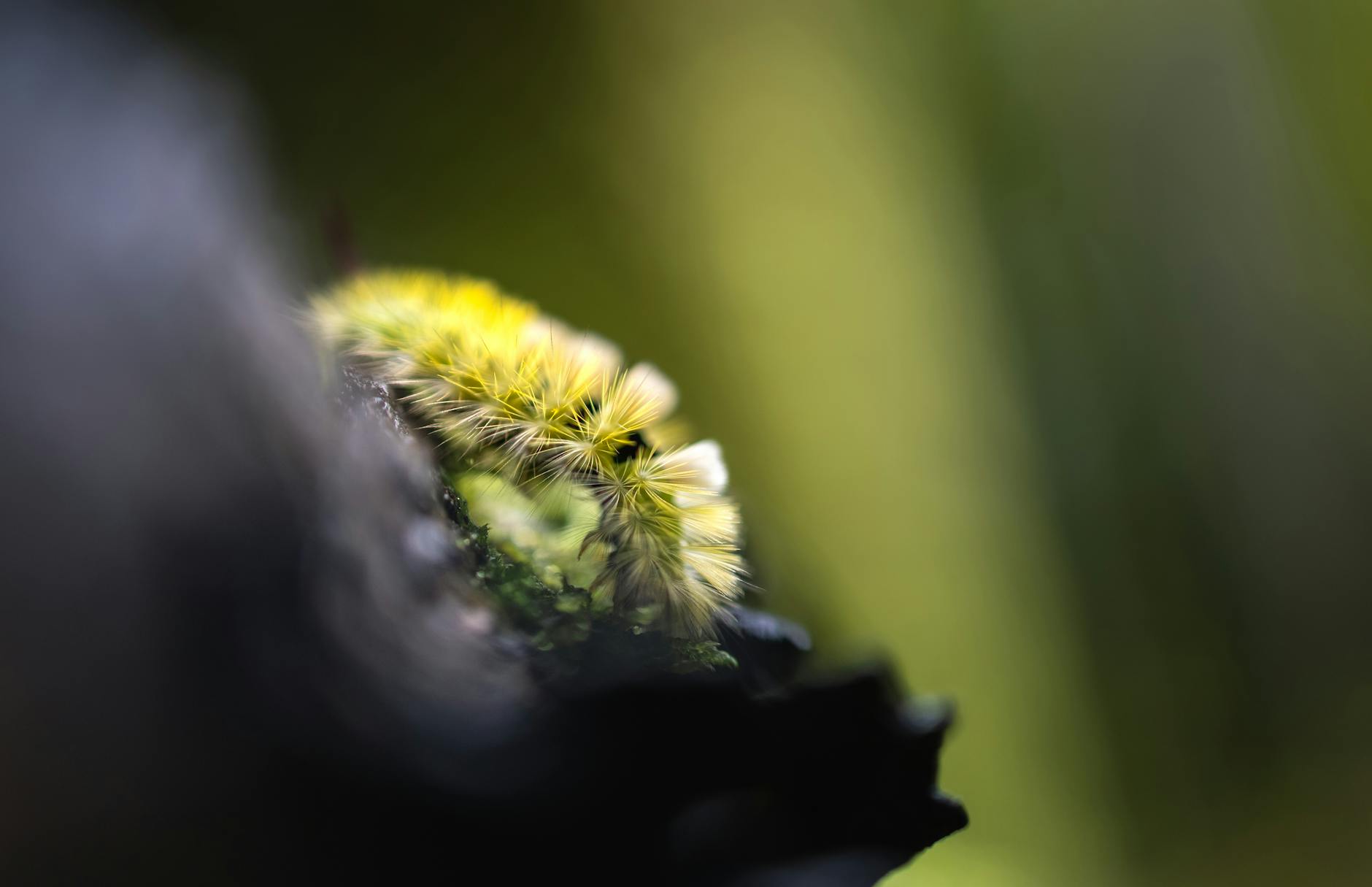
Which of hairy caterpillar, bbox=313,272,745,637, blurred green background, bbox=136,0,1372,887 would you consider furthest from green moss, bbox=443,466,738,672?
blurred green background, bbox=136,0,1372,887

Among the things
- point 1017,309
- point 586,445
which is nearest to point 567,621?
point 586,445

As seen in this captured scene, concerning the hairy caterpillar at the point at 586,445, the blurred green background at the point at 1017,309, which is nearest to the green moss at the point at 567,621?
the hairy caterpillar at the point at 586,445

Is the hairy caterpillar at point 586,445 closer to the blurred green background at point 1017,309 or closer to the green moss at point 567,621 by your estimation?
the green moss at point 567,621

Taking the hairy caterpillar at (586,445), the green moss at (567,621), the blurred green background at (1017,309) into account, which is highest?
the blurred green background at (1017,309)

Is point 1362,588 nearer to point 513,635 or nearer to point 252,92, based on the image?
point 513,635

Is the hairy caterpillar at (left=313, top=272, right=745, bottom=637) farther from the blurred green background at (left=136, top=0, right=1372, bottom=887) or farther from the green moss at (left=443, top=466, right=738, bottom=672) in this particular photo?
the blurred green background at (left=136, top=0, right=1372, bottom=887)

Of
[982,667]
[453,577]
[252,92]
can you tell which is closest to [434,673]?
[453,577]

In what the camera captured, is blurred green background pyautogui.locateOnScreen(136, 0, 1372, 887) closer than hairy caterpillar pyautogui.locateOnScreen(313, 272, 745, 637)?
No
